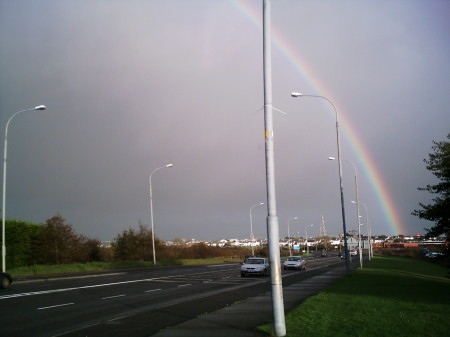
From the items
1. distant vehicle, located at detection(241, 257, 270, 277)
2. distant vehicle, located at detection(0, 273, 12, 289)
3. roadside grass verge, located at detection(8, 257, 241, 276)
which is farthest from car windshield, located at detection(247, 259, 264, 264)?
distant vehicle, located at detection(0, 273, 12, 289)

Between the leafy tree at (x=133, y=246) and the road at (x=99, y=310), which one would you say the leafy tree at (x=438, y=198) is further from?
the leafy tree at (x=133, y=246)

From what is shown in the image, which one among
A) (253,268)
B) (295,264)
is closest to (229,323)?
(253,268)

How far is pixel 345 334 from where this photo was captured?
9219mm

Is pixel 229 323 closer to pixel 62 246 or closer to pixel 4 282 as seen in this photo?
pixel 4 282

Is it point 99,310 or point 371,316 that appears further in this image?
point 99,310

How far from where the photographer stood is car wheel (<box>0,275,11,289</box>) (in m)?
23.3

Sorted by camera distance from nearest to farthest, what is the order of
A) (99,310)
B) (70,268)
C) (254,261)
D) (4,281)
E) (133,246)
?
(99,310) → (4,281) → (254,261) → (70,268) → (133,246)

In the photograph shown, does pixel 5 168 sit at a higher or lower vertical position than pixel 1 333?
higher

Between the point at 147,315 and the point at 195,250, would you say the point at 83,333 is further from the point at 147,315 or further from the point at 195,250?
the point at 195,250

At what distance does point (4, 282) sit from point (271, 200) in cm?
1886

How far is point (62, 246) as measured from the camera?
1879 inches

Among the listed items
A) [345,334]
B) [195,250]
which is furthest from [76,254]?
[345,334]

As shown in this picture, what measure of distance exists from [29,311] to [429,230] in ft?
58.4

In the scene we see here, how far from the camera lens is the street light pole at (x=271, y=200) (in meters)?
9.01
